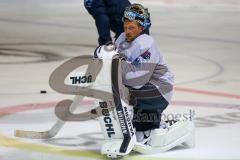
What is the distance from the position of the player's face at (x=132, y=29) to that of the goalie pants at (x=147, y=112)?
0.29 metres

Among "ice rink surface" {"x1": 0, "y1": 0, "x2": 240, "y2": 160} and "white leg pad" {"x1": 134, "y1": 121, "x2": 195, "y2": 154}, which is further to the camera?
"ice rink surface" {"x1": 0, "y1": 0, "x2": 240, "y2": 160}

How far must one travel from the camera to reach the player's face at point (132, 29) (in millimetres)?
4109

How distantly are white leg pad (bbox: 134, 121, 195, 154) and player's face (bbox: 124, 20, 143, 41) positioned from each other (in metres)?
0.54

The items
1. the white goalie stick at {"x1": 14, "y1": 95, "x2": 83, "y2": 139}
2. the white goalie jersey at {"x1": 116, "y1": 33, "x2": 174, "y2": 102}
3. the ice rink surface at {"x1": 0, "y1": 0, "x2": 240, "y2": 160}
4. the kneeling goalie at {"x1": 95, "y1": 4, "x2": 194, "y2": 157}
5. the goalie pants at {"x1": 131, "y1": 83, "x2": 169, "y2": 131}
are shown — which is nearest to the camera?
the kneeling goalie at {"x1": 95, "y1": 4, "x2": 194, "y2": 157}

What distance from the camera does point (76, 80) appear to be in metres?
3.97

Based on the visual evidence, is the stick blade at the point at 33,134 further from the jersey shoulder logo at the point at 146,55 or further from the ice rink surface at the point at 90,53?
the jersey shoulder logo at the point at 146,55

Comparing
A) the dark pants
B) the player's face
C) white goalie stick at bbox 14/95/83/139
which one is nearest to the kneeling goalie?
the player's face

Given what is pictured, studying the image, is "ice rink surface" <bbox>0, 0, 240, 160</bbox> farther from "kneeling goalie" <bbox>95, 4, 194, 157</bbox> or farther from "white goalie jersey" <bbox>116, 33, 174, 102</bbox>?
"white goalie jersey" <bbox>116, 33, 174, 102</bbox>

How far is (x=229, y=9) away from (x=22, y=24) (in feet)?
14.2

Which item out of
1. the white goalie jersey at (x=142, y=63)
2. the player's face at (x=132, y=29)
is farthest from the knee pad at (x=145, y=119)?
the player's face at (x=132, y=29)

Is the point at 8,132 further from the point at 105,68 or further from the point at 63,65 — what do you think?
the point at 63,65

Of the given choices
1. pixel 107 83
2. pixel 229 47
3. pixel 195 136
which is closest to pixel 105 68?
pixel 107 83

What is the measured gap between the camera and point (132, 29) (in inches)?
162

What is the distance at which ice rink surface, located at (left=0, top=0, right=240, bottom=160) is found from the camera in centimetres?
430
